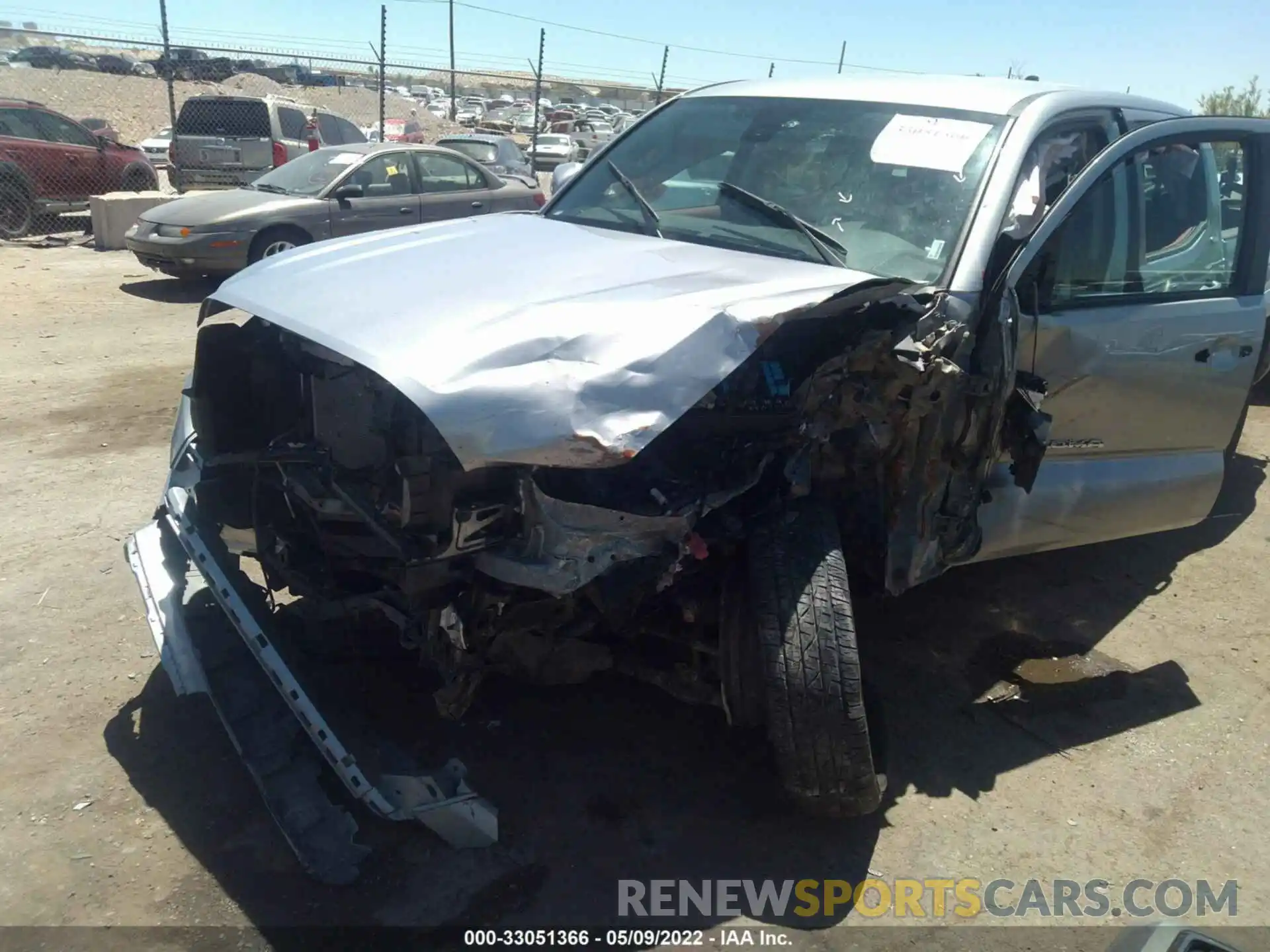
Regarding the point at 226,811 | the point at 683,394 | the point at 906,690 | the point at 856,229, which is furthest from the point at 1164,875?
the point at 226,811

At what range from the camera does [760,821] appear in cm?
291

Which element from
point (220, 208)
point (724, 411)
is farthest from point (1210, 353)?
point (220, 208)

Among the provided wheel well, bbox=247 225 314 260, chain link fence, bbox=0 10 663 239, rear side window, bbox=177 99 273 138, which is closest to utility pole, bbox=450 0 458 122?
chain link fence, bbox=0 10 663 239

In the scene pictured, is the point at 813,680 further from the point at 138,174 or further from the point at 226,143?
the point at 138,174

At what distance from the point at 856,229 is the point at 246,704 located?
2.51 m

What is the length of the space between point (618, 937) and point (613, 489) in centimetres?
116

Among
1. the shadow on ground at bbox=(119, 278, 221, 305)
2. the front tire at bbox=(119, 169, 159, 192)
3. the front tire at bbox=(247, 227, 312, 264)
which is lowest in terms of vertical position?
the shadow on ground at bbox=(119, 278, 221, 305)

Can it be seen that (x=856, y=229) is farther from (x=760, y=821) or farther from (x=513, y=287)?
(x=760, y=821)

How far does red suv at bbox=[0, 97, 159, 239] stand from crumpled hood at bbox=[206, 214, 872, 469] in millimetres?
11308

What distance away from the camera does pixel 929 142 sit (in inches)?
134

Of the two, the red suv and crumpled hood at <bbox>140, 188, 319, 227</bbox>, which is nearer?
crumpled hood at <bbox>140, 188, 319, 227</bbox>

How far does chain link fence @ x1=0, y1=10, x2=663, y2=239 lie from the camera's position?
1264 cm

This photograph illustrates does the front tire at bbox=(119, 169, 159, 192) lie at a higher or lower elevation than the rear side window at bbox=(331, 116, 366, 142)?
lower

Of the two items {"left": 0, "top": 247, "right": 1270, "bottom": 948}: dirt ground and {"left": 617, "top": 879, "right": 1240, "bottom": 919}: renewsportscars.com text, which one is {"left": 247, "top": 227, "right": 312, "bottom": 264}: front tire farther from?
{"left": 617, "top": 879, "right": 1240, "bottom": 919}: renewsportscars.com text
